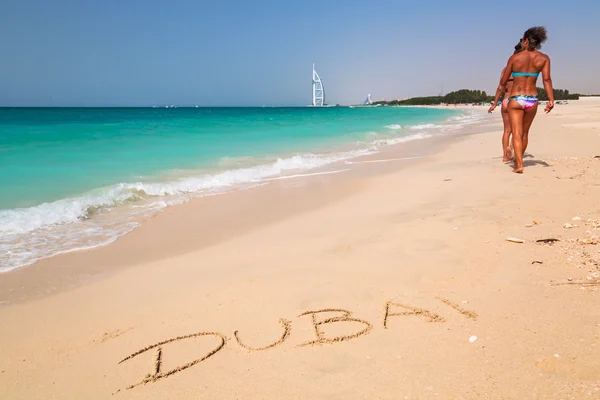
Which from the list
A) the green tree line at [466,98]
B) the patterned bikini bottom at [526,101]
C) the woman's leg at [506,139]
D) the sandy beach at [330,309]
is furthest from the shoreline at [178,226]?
the green tree line at [466,98]

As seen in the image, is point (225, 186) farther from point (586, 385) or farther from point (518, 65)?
point (586, 385)

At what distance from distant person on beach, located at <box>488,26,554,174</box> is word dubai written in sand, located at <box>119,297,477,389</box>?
4.74 metres

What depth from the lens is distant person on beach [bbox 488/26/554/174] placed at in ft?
18.9

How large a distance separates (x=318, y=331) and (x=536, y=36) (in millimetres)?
5858

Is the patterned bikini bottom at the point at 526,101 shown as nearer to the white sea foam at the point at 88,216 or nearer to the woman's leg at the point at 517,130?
the woman's leg at the point at 517,130

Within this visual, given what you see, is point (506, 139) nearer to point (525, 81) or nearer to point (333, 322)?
point (525, 81)

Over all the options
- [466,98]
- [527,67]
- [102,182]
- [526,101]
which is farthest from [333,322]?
[466,98]

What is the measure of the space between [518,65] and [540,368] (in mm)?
5593

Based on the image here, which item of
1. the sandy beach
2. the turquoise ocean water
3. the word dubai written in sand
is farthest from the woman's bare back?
the word dubai written in sand

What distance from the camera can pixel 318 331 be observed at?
225 centimetres

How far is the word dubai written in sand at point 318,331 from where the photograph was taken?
6.69 ft

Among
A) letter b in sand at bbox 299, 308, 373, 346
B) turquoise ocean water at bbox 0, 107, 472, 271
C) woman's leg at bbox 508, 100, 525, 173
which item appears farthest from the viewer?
woman's leg at bbox 508, 100, 525, 173

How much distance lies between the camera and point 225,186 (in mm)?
7430

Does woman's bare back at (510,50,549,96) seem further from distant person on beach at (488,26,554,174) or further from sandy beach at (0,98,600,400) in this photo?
sandy beach at (0,98,600,400)
